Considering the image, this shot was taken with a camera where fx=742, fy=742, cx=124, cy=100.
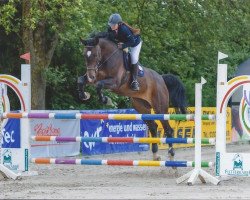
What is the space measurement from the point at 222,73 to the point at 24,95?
381cm

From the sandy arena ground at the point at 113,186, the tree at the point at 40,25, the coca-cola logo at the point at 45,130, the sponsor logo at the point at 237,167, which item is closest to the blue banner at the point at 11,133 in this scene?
the coca-cola logo at the point at 45,130

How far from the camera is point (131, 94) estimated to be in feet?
47.8

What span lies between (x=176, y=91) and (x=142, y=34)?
9163 mm

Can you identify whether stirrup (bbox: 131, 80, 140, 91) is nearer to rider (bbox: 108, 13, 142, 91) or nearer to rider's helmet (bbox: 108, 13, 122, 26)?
rider (bbox: 108, 13, 142, 91)

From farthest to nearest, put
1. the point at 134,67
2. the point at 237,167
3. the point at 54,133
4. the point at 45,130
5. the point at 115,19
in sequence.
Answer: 1. the point at 54,133
2. the point at 45,130
3. the point at 134,67
4. the point at 115,19
5. the point at 237,167

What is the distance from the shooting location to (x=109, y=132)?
73.7ft

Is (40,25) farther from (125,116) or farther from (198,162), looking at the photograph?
(198,162)

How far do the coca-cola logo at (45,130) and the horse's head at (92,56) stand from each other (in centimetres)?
651

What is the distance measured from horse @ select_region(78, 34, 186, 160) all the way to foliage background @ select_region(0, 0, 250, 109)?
18.2 ft

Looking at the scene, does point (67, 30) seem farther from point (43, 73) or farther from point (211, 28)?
point (211, 28)

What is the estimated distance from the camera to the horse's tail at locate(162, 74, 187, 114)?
52.4ft

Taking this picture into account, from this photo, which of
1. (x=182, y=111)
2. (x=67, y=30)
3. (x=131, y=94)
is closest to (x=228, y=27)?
(x=67, y=30)

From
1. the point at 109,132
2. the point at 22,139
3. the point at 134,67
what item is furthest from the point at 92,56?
the point at 109,132

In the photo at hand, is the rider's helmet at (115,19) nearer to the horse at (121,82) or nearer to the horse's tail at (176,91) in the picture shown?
the horse at (121,82)
